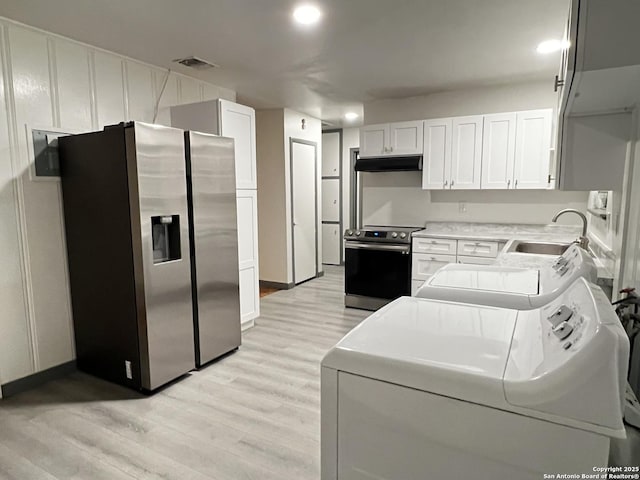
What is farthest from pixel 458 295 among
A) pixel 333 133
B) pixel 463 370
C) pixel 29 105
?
pixel 333 133

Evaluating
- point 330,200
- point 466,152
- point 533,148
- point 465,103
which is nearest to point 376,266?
point 466,152

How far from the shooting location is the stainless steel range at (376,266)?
4246 mm

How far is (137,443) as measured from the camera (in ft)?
7.06

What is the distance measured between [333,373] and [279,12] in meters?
2.31

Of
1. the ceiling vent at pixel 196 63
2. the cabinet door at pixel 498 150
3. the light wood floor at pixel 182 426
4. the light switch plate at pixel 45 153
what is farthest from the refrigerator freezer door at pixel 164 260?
the cabinet door at pixel 498 150

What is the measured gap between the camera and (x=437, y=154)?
4.30 meters

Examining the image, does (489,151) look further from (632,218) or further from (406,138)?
(632,218)

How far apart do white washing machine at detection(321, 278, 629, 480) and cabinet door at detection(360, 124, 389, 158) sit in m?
3.55

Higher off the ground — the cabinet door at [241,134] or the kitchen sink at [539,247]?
the cabinet door at [241,134]

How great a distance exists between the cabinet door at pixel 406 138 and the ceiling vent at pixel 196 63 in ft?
6.89

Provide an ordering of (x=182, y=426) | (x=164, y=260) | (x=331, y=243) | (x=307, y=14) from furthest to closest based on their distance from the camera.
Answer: (x=331, y=243) < (x=164, y=260) < (x=307, y=14) < (x=182, y=426)

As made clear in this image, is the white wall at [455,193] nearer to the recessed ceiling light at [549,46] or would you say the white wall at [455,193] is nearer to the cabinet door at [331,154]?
the recessed ceiling light at [549,46]

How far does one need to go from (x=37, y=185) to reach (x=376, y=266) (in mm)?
3231

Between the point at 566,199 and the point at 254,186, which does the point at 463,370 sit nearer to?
the point at 254,186
